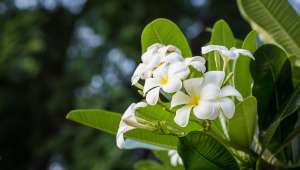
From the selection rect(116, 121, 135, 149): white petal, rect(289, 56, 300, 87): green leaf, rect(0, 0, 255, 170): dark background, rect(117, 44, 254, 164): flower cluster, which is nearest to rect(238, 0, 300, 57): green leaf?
rect(289, 56, 300, 87): green leaf

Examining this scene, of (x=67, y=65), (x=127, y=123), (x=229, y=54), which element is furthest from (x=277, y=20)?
(x=67, y=65)

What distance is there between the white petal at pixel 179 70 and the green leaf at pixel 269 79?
0.49 feet

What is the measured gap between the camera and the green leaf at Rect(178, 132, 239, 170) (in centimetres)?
50

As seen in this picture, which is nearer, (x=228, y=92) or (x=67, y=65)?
(x=228, y=92)

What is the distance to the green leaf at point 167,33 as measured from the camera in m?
0.64

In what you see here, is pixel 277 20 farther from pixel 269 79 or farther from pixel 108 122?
pixel 108 122

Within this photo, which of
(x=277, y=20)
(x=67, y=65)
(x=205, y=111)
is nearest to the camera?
(x=205, y=111)

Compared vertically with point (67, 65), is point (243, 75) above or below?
above

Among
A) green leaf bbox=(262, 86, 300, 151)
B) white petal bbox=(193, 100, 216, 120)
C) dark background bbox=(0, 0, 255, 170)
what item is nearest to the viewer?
white petal bbox=(193, 100, 216, 120)

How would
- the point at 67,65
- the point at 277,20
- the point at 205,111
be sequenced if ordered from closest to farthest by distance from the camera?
the point at 205,111 < the point at 277,20 < the point at 67,65

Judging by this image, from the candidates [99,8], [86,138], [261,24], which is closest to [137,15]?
[99,8]

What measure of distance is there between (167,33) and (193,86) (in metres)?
0.16

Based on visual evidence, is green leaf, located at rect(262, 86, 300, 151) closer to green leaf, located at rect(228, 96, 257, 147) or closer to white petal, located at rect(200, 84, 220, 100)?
green leaf, located at rect(228, 96, 257, 147)

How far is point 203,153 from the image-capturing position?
0.51 m
